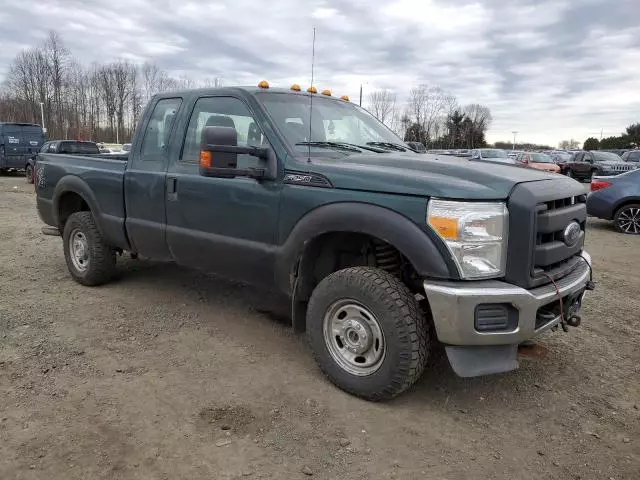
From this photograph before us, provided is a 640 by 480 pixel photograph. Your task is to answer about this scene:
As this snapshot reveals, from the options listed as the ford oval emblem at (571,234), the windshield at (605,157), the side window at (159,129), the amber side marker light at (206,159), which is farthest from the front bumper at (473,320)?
the windshield at (605,157)

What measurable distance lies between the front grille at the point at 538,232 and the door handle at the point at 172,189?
2.69 meters

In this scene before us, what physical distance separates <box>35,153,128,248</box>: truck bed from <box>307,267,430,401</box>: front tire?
8.29 ft

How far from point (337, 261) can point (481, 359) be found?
120 cm

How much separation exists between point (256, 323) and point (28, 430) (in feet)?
6.88

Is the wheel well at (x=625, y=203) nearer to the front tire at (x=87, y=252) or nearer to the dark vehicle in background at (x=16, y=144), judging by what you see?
the front tire at (x=87, y=252)

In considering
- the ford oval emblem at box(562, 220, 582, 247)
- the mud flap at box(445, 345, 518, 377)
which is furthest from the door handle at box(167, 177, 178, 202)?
the ford oval emblem at box(562, 220, 582, 247)

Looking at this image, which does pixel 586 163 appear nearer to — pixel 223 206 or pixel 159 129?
pixel 159 129

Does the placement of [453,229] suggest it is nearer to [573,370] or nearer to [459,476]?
[459,476]

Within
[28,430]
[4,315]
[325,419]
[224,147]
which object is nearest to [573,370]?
[325,419]

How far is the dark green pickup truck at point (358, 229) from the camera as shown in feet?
9.65

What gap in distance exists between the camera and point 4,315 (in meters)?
4.66

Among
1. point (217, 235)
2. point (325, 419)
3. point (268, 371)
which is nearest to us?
point (325, 419)

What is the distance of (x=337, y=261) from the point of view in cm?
375

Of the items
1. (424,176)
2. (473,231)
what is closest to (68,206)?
(424,176)
